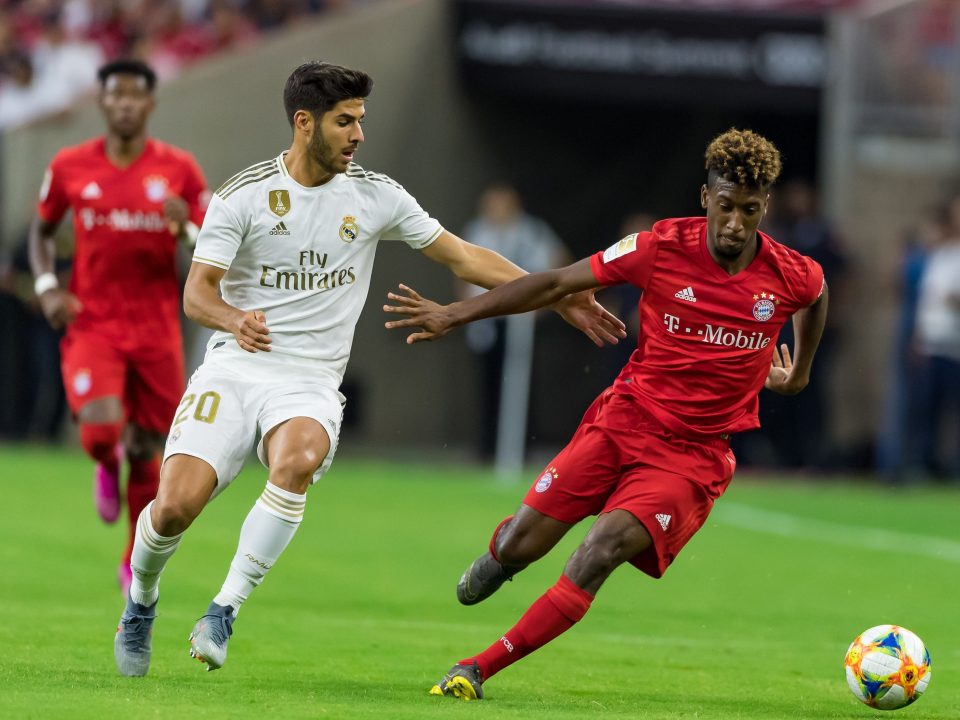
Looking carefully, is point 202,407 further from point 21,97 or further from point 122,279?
point 21,97

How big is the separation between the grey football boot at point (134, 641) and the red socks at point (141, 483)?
292cm

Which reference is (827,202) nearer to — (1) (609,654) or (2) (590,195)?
(2) (590,195)

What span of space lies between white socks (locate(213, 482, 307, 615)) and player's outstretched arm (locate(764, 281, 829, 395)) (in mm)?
2313

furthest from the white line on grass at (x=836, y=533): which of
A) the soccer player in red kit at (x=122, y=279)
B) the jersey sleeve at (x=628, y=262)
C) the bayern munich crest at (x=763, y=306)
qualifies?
the jersey sleeve at (x=628, y=262)

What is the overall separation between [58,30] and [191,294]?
1369 centimetres

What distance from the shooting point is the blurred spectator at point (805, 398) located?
18750 millimetres

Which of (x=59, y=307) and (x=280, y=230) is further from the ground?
(x=280, y=230)

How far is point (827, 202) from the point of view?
66.8ft

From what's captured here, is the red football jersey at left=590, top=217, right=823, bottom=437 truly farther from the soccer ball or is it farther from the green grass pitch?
the green grass pitch

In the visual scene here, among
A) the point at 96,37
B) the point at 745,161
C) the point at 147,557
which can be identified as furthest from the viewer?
the point at 96,37

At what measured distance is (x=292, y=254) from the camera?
7.68 meters

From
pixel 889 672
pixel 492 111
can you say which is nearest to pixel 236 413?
pixel 889 672

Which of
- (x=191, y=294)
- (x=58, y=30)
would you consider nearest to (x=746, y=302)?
(x=191, y=294)

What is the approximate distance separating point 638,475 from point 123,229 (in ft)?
12.9
